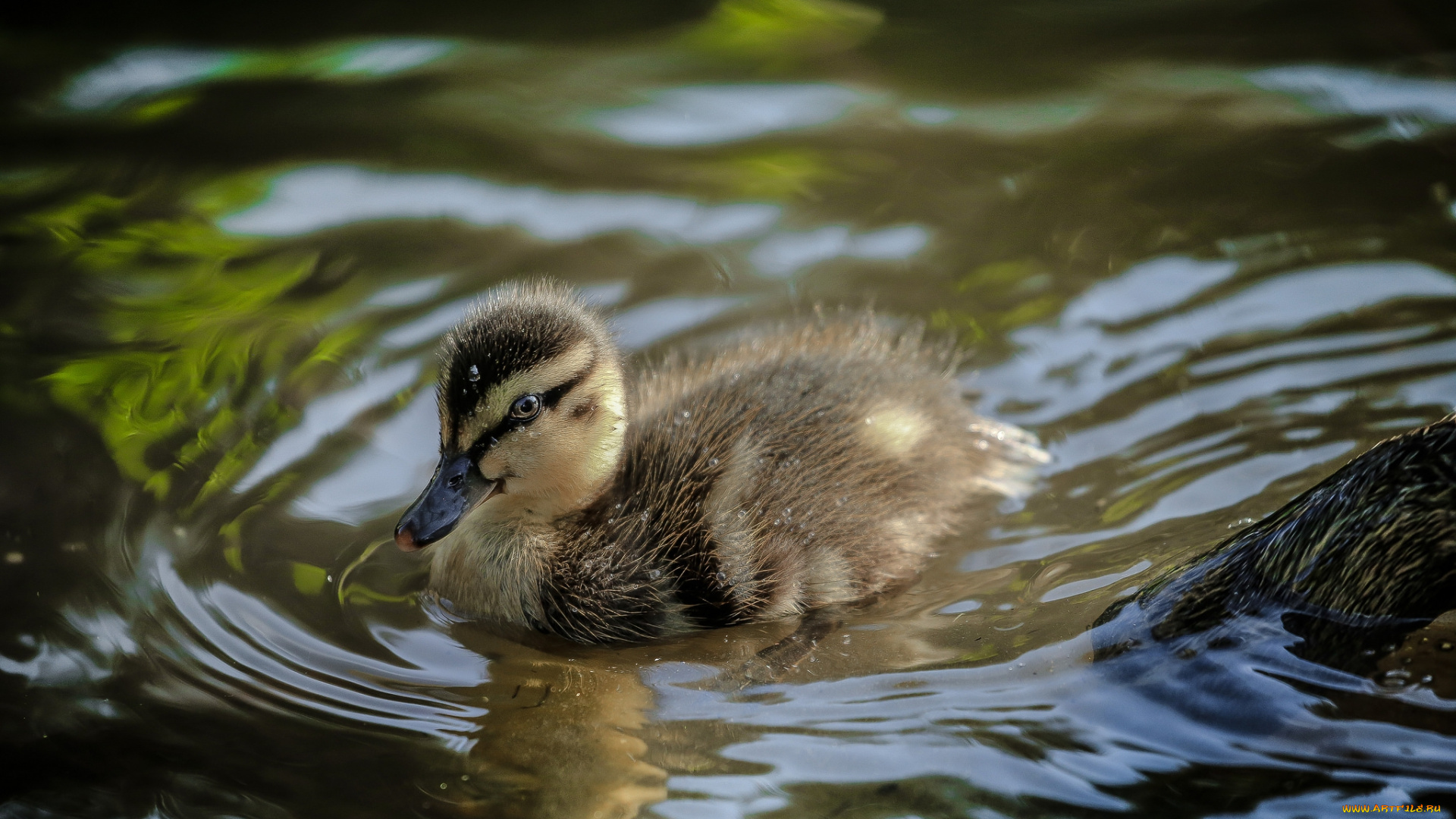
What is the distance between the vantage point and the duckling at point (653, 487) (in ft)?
10.7

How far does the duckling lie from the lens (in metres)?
3.26

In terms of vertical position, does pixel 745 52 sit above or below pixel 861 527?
above

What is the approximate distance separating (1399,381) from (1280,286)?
0.64 metres

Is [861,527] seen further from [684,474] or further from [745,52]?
[745,52]

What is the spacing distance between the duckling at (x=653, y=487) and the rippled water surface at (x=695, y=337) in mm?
133

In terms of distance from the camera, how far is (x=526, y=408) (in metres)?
3.28

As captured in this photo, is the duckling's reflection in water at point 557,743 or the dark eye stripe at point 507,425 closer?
the duckling's reflection in water at point 557,743

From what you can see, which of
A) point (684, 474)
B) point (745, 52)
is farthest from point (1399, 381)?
point (745, 52)

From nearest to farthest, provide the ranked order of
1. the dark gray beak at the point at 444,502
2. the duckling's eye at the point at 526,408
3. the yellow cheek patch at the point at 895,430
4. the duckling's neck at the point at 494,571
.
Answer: the dark gray beak at the point at 444,502 < the duckling's eye at the point at 526,408 < the duckling's neck at the point at 494,571 < the yellow cheek patch at the point at 895,430

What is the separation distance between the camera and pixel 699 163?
5180mm

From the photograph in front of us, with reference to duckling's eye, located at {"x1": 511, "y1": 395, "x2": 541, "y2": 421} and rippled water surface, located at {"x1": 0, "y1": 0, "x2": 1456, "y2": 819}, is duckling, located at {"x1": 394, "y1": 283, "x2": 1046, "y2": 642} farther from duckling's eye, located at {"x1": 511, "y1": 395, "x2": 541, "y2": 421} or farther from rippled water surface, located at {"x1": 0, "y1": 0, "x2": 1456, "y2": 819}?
rippled water surface, located at {"x1": 0, "y1": 0, "x2": 1456, "y2": 819}

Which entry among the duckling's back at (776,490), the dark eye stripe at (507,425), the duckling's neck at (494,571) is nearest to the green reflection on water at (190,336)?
the duckling's neck at (494,571)

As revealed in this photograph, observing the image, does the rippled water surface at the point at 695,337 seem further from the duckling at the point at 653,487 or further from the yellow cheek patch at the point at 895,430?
the yellow cheek patch at the point at 895,430

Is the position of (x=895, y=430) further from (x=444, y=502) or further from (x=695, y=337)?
(x=444, y=502)
